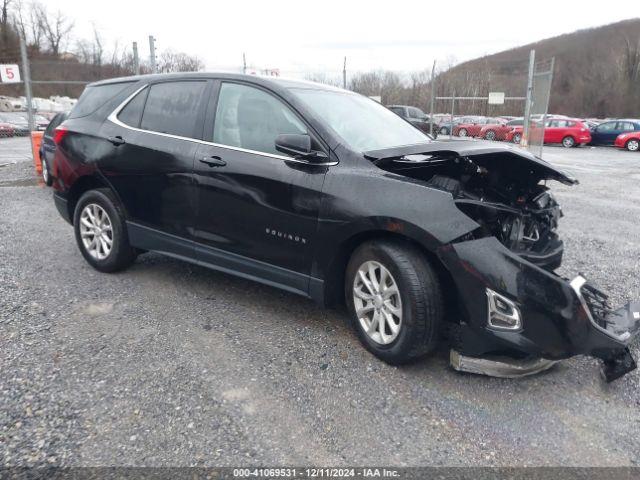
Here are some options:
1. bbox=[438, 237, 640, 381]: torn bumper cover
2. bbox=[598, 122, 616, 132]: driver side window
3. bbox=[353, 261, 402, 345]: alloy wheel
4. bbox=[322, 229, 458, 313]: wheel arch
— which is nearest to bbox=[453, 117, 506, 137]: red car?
bbox=[598, 122, 616, 132]: driver side window

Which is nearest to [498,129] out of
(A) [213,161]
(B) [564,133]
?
(B) [564,133]

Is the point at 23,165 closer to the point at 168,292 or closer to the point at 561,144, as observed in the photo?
the point at 168,292

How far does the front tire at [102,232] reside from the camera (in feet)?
15.1

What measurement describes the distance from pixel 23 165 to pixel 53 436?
1203 cm

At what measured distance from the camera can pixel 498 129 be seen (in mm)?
27031

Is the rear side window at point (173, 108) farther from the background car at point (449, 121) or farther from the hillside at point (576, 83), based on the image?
the background car at point (449, 121)

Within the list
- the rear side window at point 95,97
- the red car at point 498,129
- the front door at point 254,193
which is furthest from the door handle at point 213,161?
the red car at point 498,129

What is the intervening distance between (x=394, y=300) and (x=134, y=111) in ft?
9.59

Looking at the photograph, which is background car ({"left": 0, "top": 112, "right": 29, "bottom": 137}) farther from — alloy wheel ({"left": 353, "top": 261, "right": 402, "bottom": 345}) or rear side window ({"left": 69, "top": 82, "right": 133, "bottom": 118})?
alloy wheel ({"left": 353, "top": 261, "right": 402, "bottom": 345})

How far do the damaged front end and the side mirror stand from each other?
1.18 ft

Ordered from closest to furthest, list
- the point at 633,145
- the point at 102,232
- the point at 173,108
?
the point at 173,108
the point at 102,232
the point at 633,145

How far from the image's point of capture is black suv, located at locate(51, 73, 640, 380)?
285cm

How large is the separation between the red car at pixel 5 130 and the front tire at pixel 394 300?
26591 millimetres

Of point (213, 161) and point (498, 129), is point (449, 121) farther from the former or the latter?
point (213, 161)
